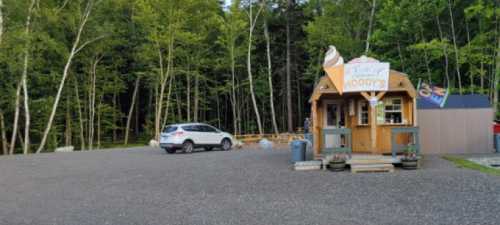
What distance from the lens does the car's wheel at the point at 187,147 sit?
19.4 metres

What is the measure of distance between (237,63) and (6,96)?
674 inches

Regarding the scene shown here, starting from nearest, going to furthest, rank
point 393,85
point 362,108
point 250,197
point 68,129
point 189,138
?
1. point 250,197
2. point 393,85
3. point 362,108
4. point 189,138
5. point 68,129

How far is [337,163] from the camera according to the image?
38.2ft

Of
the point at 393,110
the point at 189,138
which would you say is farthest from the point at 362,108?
the point at 189,138

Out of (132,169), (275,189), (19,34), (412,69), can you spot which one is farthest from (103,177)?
(412,69)

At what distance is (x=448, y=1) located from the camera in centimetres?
2181

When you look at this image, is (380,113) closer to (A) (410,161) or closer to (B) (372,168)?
(A) (410,161)

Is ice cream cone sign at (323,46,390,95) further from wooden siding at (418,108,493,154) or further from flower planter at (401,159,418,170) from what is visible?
wooden siding at (418,108,493,154)

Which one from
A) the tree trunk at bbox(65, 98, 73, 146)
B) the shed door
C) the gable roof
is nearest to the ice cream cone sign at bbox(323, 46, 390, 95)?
the gable roof

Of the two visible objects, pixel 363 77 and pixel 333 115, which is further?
pixel 333 115

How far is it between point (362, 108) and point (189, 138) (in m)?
A: 8.74

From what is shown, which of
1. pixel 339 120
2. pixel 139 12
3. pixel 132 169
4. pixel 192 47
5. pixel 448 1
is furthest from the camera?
pixel 192 47

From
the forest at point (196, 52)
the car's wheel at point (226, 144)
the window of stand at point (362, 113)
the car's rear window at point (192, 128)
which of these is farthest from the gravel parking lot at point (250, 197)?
the forest at point (196, 52)

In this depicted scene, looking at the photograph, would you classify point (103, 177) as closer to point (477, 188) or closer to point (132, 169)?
point (132, 169)
